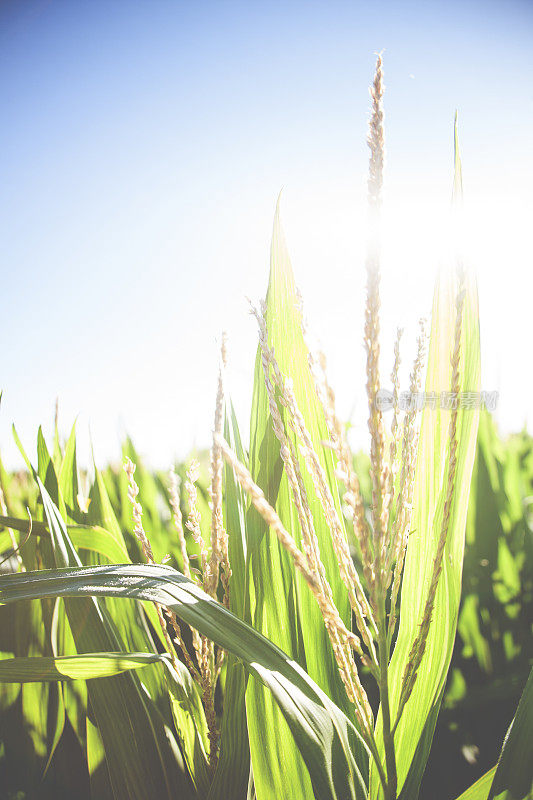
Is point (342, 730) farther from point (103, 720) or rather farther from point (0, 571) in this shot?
point (0, 571)

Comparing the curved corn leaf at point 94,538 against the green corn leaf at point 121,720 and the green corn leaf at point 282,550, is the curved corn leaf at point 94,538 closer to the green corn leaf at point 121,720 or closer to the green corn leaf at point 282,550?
the green corn leaf at point 121,720

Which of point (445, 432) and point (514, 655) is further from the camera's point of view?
point (514, 655)

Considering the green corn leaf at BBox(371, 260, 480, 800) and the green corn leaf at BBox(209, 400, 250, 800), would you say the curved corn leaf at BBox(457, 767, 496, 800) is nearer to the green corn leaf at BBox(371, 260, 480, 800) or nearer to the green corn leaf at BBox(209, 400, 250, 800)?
the green corn leaf at BBox(371, 260, 480, 800)

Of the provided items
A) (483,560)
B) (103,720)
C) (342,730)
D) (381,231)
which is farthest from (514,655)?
(381,231)

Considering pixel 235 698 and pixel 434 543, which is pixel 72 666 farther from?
pixel 434 543

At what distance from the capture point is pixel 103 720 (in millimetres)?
469

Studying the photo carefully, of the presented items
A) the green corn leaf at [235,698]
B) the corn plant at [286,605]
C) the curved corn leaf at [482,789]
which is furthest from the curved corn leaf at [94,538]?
the curved corn leaf at [482,789]

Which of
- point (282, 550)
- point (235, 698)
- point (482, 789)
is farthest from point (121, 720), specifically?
point (482, 789)

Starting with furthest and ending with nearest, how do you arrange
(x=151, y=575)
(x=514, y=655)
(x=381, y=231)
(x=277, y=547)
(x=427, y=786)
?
1. (x=514, y=655)
2. (x=427, y=786)
3. (x=277, y=547)
4. (x=151, y=575)
5. (x=381, y=231)

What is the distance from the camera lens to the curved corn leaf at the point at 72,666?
40cm

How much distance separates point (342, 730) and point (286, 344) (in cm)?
39

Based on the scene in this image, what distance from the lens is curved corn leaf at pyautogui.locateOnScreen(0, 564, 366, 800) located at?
35 centimetres

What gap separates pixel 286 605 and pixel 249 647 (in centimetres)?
16

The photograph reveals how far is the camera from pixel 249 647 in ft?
1.23
